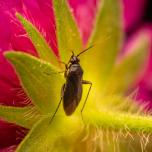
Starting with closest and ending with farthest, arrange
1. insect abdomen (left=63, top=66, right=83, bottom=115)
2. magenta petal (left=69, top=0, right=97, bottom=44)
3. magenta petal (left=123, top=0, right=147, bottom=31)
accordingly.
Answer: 1. insect abdomen (left=63, top=66, right=83, bottom=115)
2. magenta petal (left=69, top=0, right=97, bottom=44)
3. magenta petal (left=123, top=0, right=147, bottom=31)

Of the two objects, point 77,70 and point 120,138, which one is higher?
point 77,70

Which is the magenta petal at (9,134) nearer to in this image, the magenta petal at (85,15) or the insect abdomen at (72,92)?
the insect abdomen at (72,92)

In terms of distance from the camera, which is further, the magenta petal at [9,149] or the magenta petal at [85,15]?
the magenta petal at [85,15]

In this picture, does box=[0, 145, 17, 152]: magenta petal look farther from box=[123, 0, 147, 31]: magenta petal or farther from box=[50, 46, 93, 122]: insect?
box=[123, 0, 147, 31]: magenta petal

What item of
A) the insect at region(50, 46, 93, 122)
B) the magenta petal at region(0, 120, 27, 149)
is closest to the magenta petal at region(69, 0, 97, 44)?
the insect at region(50, 46, 93, 122)

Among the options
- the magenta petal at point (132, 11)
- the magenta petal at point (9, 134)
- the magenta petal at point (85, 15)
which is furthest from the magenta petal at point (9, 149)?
the magenta petal at point (132, 11)

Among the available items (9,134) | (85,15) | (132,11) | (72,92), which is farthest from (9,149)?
(132,11)

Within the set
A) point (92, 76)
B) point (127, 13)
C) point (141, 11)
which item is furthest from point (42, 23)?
point (141, 11)

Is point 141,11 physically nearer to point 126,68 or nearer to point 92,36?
point 126,68

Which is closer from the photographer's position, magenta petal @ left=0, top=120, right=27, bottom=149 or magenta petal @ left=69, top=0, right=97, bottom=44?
magenta petal @ left=0, top=120, right=27, bottom=149

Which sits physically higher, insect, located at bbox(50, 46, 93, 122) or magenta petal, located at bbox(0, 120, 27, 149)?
insect, located at bbox(50, 46, 93, 122)

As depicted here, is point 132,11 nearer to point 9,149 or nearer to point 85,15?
point 85,15
